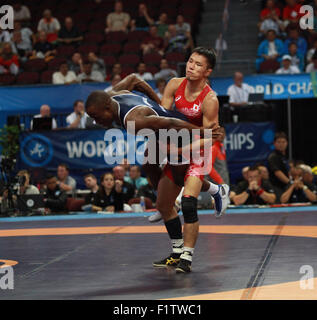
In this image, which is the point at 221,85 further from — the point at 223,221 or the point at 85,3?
the point at 85,3

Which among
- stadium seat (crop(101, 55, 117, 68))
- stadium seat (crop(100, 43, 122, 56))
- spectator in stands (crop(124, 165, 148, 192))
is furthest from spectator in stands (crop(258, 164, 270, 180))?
stadium seat (crop(100, 43, 122, 56))

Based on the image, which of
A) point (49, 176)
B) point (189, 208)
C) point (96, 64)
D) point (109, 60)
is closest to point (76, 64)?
point (96, 64)

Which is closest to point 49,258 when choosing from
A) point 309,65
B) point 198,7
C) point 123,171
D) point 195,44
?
point 123,171

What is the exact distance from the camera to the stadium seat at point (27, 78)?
1495cm

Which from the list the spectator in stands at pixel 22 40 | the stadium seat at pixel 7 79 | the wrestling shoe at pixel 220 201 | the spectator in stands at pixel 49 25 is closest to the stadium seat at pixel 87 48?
the spectator in stands at pixel 49 25

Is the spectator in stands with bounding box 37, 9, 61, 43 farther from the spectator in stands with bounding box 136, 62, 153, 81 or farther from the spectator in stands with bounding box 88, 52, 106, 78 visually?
the spectator in stands with bounding box 136, 62, 153, 81

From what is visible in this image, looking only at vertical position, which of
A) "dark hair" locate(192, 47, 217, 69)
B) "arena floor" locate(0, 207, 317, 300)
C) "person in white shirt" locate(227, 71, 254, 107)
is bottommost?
"arena floor" locate(0, 207, 317, 300)

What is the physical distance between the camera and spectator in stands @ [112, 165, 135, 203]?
34.7 ft

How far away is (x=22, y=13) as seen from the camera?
56.2ft

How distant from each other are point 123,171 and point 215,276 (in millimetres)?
5692

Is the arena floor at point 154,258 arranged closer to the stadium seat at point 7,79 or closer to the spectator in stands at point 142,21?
the stadium seat at point 7,79

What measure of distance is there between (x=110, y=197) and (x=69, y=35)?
6545 mm

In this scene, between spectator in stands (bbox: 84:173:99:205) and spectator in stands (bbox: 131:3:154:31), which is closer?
spectator in stands (bbox: 84:173:99:205)

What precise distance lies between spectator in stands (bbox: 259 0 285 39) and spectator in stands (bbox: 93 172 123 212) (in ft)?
20.0
